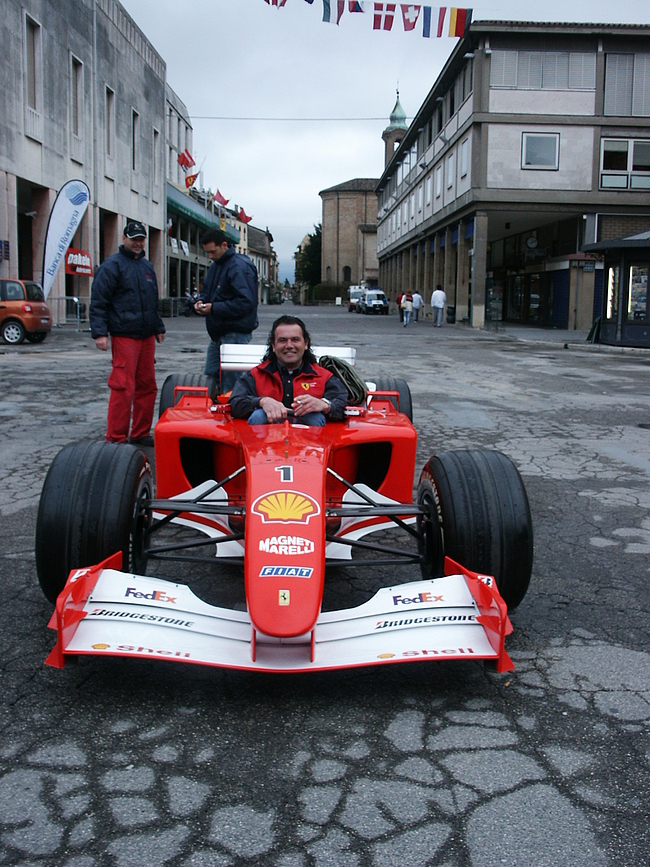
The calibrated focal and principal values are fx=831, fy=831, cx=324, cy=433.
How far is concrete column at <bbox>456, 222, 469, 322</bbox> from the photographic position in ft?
114

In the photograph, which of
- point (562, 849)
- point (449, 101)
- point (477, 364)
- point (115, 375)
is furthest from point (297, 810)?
point (449, 101)

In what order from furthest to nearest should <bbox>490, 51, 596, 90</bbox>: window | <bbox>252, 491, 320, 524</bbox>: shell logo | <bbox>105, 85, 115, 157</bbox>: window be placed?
1. <bbox>105, 85, 115, 157</bbox>: window
2. <bbox>490, 51, 596, 90</bbox>: window
3. <bbox>252, 491, 320, 524</bbox>: shell logo

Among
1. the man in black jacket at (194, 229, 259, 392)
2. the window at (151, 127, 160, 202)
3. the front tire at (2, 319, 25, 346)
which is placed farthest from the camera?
the window at (151, 127, 160, 202)

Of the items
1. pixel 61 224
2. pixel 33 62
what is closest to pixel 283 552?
pixel 61 224

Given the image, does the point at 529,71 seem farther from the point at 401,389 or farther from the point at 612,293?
the point at 401,389

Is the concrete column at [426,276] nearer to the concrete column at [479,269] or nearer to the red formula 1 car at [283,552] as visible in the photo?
the concrete column at [479,269]

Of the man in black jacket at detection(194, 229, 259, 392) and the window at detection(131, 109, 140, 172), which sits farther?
the window at detection(131, 109, 140, 172)

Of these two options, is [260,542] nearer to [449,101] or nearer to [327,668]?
[327,668]

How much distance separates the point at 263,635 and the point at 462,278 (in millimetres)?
34195

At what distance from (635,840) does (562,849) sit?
20cm

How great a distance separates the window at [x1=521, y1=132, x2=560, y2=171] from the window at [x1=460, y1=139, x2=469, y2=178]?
2.24 m

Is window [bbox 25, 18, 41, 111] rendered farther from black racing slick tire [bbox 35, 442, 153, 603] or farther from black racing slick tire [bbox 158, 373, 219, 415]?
black racing slick tire [bbox 35, 442, 153, 603]

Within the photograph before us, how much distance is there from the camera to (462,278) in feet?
117

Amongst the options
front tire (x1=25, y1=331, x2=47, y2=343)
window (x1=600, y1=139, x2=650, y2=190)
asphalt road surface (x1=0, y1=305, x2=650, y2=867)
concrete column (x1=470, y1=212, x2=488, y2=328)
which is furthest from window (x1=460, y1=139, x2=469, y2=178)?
asphalt road surface (x1=0, y1=305, x2=650, y2=867)
